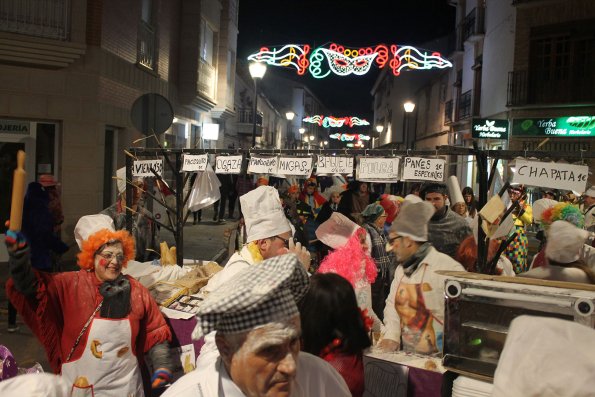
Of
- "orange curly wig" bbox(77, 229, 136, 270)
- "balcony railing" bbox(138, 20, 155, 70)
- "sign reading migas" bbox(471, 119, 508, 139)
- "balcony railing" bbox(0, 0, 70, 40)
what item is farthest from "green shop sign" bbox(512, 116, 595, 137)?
"orange curly wig" bbox(77, 229, 136, 270)

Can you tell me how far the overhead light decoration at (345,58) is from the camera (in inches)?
687

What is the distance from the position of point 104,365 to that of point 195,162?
3670mm

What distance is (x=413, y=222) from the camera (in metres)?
4.34

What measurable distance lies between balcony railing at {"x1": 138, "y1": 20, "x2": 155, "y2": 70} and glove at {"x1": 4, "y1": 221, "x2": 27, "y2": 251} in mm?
12670

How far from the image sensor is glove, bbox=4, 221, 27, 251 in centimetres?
298

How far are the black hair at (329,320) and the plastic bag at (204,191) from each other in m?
4.52

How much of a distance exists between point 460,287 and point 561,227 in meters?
2.61

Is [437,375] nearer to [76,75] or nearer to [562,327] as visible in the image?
[562,327]

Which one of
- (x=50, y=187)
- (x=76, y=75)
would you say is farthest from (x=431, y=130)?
(x=50, y=187)

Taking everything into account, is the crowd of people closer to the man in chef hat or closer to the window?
the man in chef hat

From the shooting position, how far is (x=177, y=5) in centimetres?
1883

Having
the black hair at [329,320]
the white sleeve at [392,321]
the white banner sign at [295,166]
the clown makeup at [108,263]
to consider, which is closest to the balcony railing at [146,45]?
the white banner sign at [295,166]

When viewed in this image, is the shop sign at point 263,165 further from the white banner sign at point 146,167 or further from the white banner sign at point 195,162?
the white banner sign at point 146,167

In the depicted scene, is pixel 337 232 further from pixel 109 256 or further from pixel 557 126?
pixel 557 126
